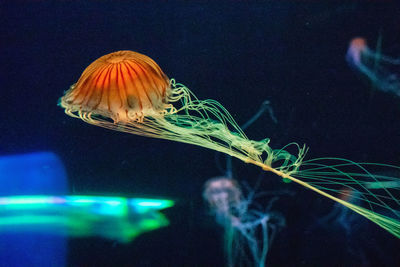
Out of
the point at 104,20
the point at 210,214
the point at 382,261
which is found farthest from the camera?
the point at 104,20

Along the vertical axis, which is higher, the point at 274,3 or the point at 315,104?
the point at 274,3

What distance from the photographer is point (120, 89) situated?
2801 millimetres

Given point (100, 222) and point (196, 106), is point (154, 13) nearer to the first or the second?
point (196, 106)

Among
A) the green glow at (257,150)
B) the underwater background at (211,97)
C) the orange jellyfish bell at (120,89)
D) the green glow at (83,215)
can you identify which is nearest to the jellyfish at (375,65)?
the underwater background at (211,97)

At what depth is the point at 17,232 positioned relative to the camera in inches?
114

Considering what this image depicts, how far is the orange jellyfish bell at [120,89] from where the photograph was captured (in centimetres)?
280

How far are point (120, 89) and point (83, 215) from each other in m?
1.18

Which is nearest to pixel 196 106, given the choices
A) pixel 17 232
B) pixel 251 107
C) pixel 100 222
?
pixel 251 107

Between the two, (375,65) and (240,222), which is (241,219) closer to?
(240,222)

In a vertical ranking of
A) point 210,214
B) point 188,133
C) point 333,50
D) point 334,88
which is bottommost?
point 210,214

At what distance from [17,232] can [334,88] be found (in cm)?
300

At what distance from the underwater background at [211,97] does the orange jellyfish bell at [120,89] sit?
137mm

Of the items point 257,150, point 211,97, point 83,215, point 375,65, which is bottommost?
point 83,215

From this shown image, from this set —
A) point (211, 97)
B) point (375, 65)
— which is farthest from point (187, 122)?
point (375, 65)
